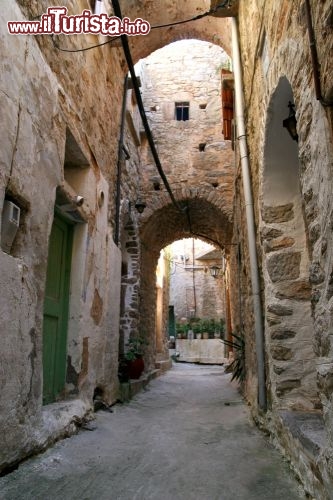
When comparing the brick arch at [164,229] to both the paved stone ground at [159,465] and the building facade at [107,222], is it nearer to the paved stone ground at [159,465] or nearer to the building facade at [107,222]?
the building facade at [107,222]

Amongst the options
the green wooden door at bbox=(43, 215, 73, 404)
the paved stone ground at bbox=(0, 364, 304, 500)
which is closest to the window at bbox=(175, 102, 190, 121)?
the green wooden door at bbox=(43, 215, 73, 404)

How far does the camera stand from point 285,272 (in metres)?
2.87

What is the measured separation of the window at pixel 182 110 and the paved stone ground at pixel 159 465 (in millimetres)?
6623

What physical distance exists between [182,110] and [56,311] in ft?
21.6

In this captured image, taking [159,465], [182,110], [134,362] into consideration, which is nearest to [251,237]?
[159,465]

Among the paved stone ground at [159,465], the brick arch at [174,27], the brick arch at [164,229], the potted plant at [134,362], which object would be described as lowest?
the paved stone ground at [159,465]

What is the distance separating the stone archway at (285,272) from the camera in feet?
8.64

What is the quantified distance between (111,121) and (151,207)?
2.76 meters

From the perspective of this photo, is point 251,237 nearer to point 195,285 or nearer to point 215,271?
point 215,271

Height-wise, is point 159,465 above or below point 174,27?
below

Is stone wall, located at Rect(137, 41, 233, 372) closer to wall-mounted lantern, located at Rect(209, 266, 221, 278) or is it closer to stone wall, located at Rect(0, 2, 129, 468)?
stone wall, located at Rect(0, 2, 129, 468)

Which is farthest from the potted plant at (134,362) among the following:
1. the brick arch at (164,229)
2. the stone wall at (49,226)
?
the brick arch at (164,229)

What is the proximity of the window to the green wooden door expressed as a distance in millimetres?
5732

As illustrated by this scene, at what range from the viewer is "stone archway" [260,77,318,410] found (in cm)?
263
